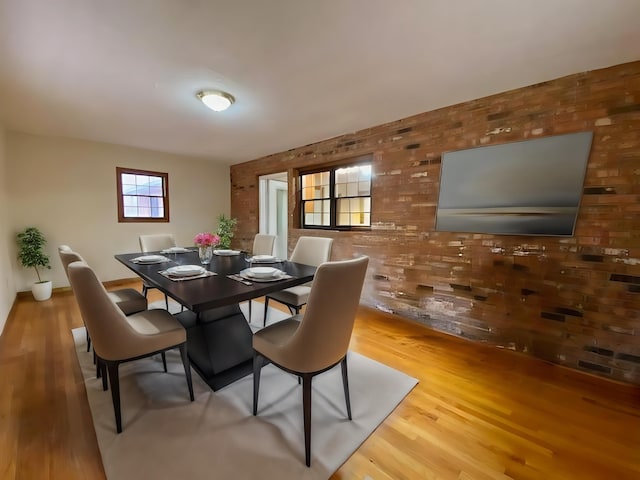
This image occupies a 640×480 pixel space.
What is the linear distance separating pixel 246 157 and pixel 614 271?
5098mm

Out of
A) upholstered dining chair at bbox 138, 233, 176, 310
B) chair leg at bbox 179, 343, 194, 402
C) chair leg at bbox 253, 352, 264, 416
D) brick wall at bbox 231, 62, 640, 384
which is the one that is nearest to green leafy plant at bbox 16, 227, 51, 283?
upholstered dining chair at bbox 138, 233, 176, 310

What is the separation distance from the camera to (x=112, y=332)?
1.39m

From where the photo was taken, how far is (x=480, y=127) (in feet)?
8.07

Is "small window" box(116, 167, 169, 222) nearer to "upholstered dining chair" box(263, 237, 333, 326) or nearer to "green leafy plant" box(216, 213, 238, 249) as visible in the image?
"green leafy plant" box(216, 213, 238, 249)

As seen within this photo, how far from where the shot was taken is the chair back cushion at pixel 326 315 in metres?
1.22

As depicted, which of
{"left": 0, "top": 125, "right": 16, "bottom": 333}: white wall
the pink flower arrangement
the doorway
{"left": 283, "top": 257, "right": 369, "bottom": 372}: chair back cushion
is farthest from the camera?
the doorway

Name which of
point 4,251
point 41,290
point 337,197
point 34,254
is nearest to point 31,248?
point 34,254

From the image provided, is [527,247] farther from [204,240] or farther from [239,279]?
[204,240]

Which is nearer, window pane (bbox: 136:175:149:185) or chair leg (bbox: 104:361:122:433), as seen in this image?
chair leg (bbox: 104:361:122:433)

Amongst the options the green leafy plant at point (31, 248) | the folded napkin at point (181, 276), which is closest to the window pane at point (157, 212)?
the green leafy plant at point (31, 248)

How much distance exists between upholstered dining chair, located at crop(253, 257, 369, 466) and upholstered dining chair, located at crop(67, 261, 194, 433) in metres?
0.65

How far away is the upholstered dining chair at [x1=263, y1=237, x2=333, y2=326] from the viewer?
2467mm

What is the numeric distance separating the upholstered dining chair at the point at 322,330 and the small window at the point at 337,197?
227cm

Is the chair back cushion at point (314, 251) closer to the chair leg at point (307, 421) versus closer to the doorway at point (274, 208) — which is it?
the chair leg at point (307, 421)
